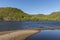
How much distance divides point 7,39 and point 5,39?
38cm

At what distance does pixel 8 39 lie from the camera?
30281 millimetres

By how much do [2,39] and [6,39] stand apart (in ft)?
2.49

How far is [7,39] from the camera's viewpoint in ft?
99.1

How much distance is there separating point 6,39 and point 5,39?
19cm

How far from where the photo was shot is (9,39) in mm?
30219

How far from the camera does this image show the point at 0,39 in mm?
29719

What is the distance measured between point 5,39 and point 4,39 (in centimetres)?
19

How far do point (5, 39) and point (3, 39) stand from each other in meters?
0.39

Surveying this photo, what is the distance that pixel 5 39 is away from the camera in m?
30.2

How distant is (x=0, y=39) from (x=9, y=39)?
1.71 metres

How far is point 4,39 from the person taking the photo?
30.2 meters

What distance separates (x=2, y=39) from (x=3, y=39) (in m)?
0.19

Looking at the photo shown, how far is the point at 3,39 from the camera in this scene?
30.2 metres

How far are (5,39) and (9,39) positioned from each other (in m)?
0.76
